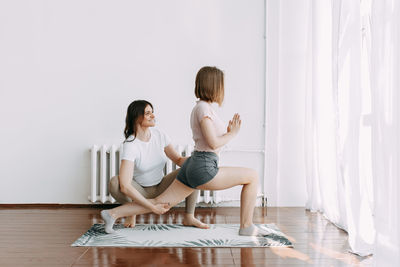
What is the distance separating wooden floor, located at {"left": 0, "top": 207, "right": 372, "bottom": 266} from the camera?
7.07 ft

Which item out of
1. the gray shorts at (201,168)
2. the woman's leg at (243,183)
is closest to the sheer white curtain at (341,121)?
the woman's leg at (243,183)

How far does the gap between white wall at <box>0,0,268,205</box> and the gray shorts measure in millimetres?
1117

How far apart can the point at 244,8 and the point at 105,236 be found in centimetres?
237

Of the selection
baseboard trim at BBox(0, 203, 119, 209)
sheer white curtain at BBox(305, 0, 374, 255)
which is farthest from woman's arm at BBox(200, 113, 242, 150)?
baseboard trim at BBox(0, 203, 119, 209)

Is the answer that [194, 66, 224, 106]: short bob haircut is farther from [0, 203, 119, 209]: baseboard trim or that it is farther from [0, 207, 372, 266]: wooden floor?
[0, 203, 119, 209]: baseboard trim

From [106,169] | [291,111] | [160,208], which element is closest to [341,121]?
[291,111]

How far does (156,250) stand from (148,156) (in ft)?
2.39

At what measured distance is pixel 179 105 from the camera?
3699 millimetres

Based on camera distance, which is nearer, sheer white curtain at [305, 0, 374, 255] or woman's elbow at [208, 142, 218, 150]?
sheer white curtain at [305, 0, 374, 255]

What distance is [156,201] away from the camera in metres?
2.72

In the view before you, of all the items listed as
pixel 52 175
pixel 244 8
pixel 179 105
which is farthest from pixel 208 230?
pixel 244 8

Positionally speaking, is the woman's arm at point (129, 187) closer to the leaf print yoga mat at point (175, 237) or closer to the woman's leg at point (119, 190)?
the woman's leg at point (119, 190)

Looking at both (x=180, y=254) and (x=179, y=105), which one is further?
(x=179, y=105)

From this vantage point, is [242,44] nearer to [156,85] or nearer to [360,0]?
[156,85]
